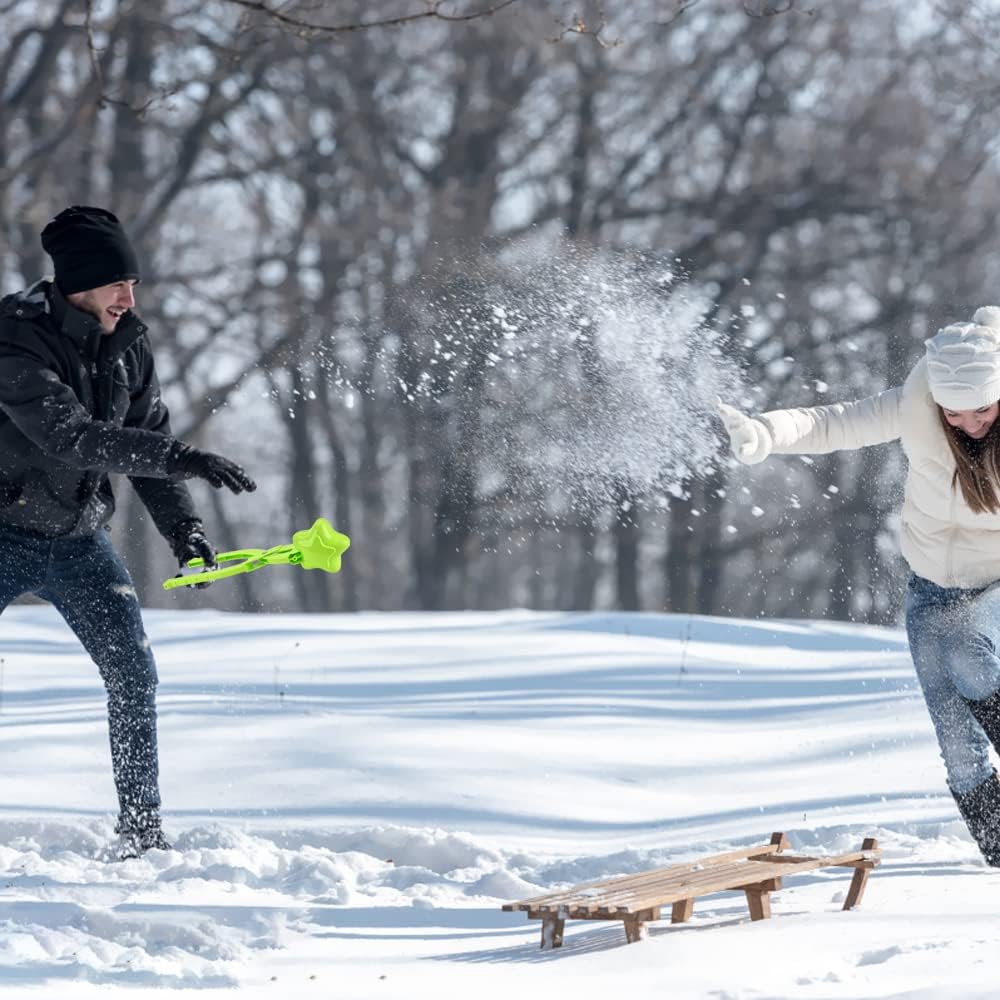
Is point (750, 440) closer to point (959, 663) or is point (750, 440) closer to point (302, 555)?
point (959, 663)

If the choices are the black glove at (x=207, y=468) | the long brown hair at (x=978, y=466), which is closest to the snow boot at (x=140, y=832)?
the black glove at (x=207, y=468)

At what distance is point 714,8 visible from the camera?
25688mm

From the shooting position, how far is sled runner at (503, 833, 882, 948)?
156 inches

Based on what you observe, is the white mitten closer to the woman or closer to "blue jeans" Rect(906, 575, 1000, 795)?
the woman

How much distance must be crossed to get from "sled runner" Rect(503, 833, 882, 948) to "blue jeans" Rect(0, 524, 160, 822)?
1354 mm

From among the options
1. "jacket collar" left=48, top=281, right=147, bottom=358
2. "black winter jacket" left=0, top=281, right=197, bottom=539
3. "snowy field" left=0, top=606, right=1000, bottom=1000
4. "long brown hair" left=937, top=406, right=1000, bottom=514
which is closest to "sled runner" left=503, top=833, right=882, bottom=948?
"snowy field" left=0, top=606, right=1000, bottom=1000

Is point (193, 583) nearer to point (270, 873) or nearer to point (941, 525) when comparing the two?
point (270, 873)

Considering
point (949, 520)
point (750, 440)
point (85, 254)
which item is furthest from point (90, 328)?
point (949, 520)

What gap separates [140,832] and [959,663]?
7.56ft

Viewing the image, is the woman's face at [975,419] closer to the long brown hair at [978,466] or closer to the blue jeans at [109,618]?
the long brown hair at [978,466]

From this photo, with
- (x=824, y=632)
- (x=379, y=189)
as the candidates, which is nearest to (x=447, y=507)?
(x=379, y=189)

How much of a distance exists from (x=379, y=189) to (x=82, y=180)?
13.6 ft

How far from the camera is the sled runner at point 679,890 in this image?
397cm

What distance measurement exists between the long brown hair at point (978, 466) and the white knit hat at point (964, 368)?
0.31ft
